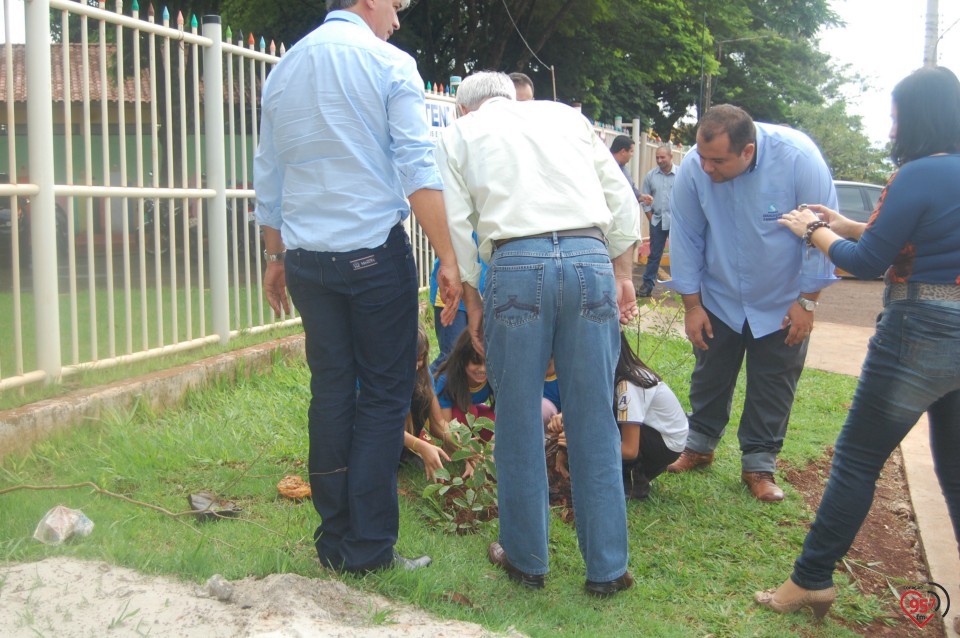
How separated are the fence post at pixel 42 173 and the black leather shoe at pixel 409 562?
227 centimetres

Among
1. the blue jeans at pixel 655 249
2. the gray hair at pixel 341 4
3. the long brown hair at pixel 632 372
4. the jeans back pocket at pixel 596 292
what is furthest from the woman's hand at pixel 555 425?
the blue jeans at pixel 655 249

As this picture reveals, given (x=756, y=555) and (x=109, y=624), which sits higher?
(x=109, y=624)

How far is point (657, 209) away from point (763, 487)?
8019mm

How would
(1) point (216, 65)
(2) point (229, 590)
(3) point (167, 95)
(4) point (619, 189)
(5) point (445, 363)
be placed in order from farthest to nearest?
1. (1) point (216, 65)
2. (3) point (167, 95)
3. (5) point (445, 363)
4. (4) point (619, 189)
5. (2) point (229, 590)

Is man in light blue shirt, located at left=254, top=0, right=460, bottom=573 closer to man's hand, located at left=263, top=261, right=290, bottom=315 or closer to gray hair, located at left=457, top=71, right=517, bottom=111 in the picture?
man's hand, located at left=263, top=261, right=290, bottom=315

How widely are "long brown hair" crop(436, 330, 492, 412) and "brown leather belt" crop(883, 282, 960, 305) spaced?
1818 millimetres

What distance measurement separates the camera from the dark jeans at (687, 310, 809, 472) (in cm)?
454

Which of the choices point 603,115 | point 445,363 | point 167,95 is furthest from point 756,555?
point 603,115

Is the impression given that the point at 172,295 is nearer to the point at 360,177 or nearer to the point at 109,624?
the point at 360,177

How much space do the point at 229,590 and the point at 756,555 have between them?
2.16m

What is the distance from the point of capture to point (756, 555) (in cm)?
387

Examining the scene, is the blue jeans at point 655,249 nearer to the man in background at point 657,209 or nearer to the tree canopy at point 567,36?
the man in background at point 657,209

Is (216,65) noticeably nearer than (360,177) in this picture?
No

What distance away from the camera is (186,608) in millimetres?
2643
